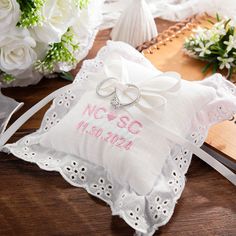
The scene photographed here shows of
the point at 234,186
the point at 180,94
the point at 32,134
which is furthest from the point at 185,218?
the point at 32,134

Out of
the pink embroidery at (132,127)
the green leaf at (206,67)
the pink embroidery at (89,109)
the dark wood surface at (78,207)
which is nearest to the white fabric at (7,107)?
the dark wood surface at (78,207)

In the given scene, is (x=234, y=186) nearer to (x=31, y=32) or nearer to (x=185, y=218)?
(x=185, y=218)

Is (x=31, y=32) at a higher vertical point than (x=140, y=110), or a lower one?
higher

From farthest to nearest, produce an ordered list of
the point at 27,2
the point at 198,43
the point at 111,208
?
the point at 198,43 → the point at 27,2 → the point at 111,208

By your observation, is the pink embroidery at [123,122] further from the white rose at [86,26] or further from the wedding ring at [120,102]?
the white rose at [86,26]

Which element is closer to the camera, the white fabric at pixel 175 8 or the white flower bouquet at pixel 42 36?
the white flower bouquet at pixel 42 36

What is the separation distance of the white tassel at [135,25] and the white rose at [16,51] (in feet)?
0.98

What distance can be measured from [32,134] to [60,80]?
0.26 m

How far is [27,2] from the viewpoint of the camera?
35.8 inches

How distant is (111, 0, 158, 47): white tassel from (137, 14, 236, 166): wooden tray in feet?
0.09

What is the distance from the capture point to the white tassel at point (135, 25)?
1168mm

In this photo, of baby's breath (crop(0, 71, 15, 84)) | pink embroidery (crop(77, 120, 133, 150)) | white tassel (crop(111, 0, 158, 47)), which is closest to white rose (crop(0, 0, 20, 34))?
baby's breath (crop(0, 71, 15, 84))

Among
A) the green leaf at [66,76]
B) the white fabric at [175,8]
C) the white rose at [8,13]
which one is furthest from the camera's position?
the white fabric at [175,8]

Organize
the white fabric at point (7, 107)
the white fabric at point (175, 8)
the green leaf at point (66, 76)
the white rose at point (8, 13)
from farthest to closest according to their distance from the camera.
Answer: the white fabric at point (175, 8)
the green leaf at point (66, 76)
the white fabric at point (7, 107)
the white rose at point (8, 13)
